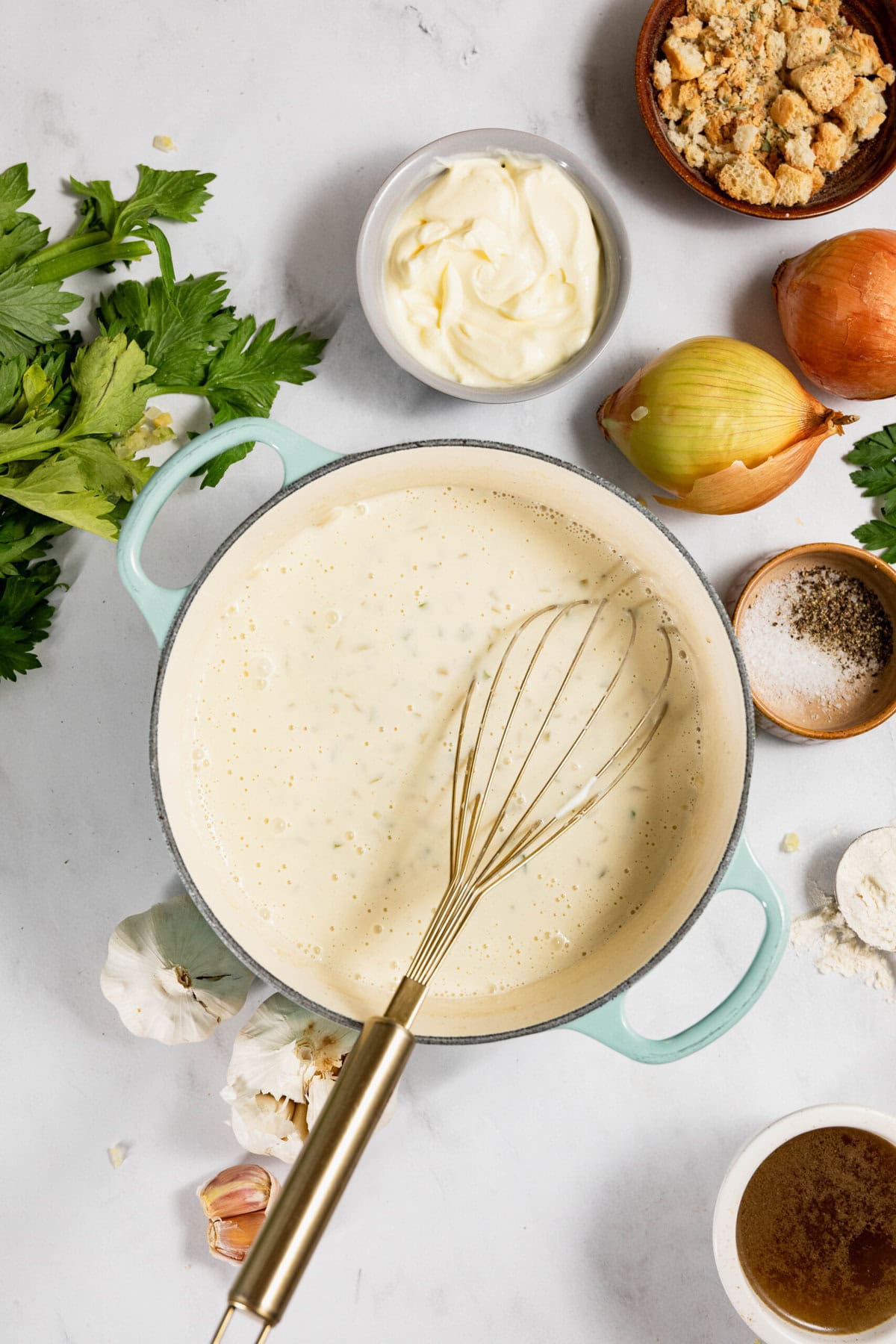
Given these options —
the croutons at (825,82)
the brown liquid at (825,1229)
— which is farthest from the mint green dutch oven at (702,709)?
the croutons at (825,82)

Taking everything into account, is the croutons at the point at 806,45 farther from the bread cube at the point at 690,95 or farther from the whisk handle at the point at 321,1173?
the whisk handle at the point at 321,1173

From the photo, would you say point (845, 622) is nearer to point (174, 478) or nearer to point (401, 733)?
point (401, 733)

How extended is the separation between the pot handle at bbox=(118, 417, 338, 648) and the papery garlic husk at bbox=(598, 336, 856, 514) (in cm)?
31

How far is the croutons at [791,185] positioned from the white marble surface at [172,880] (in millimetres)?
83

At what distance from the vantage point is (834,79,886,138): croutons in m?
0.99

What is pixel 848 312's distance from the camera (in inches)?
37.6

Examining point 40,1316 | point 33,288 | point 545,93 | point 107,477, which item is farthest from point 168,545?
point 40,1316

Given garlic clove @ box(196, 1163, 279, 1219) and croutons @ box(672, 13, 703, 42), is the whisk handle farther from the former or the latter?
croutons @ box(672, 13, 703, 42)

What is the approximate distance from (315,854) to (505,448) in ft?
1.36

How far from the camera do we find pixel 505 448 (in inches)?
34.6

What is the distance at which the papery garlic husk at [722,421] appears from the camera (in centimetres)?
95

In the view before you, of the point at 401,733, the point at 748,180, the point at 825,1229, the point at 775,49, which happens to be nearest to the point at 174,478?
the point at 401,733

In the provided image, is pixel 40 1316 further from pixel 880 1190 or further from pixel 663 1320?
pixel 880 1190

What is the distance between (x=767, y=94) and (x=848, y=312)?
245 millimetres
